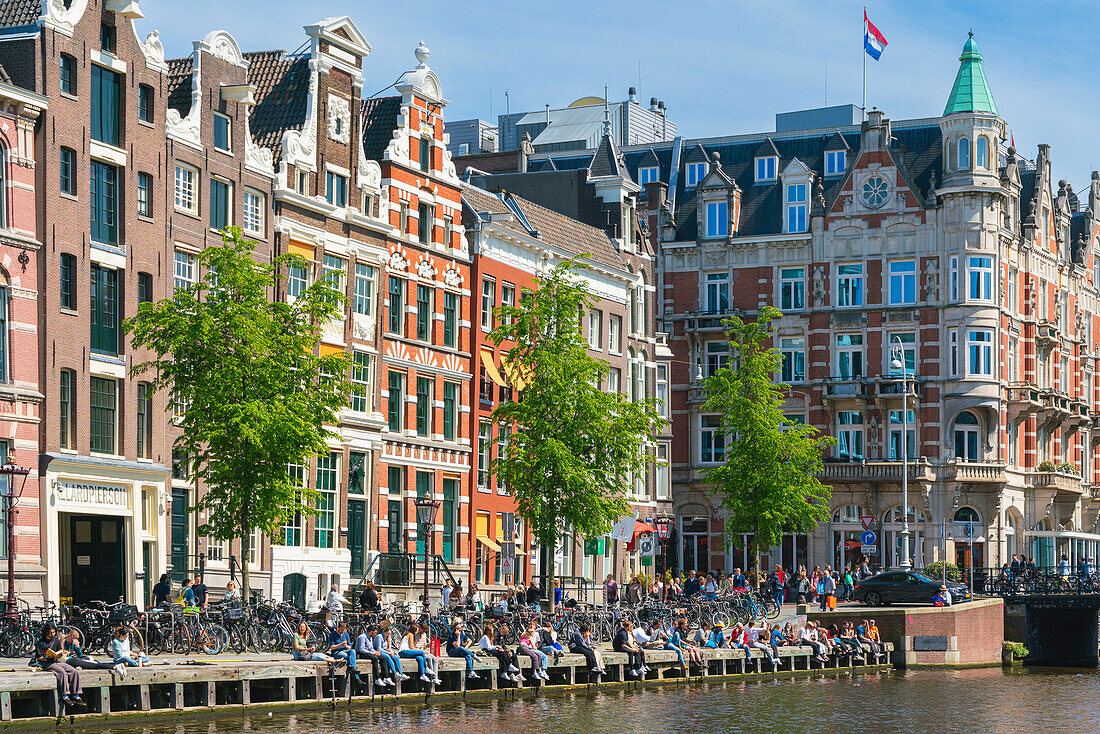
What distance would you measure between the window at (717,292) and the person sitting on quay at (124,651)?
187ft

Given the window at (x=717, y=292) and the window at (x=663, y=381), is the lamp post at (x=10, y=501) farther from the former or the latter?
the window at (x=717, y=292)

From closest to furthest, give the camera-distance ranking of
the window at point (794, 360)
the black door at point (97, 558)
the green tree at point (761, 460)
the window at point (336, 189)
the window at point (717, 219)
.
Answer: the black door at point (97, 558)
the window at point (336, 189)
the green tree at point (761, 460)
the window at point (794, 360)
the window at point (717, 219)

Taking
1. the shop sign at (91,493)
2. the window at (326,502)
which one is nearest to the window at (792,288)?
the window at (326,502)

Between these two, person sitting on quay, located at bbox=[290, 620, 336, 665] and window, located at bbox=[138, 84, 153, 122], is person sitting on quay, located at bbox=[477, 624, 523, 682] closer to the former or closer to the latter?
person sitting on quay, located at bbox=[290, 620, 336, 665]

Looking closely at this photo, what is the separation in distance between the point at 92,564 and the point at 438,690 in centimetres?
998

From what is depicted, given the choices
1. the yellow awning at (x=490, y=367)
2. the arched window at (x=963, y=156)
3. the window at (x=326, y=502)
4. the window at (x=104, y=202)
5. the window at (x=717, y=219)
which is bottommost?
the window at (x=326, y=502)

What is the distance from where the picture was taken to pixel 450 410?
6431cm

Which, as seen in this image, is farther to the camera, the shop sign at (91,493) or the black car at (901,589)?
the black car at (901,589)

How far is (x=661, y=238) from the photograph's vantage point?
93.1 m

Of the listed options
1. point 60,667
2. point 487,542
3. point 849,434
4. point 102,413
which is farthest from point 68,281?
point 849,434

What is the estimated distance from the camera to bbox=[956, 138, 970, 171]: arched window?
87.2 meters

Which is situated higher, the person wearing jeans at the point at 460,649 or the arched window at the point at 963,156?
the arched window at the point at 963,156

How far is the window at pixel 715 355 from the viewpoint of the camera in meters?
91.3

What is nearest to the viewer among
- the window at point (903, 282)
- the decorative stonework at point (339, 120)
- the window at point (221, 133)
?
the window at point (221, 133)
